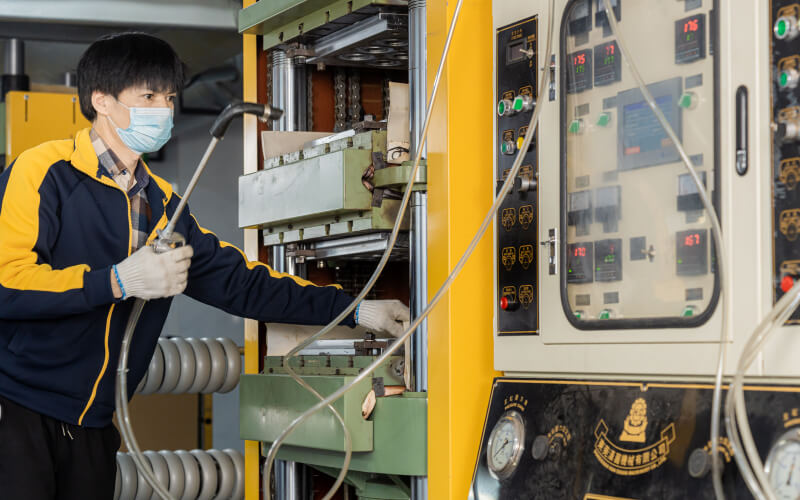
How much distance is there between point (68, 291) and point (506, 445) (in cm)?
99

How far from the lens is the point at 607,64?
178 cm

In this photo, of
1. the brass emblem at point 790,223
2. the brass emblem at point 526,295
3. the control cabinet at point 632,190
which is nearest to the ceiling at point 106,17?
the control cabinet at point 632,190

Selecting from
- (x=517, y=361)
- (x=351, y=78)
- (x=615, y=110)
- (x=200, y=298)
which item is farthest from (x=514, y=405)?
(x=351, y=78)

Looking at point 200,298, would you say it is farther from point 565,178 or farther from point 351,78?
point 565,178

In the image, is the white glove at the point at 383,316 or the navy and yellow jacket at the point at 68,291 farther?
the white glove at the point at 383,316

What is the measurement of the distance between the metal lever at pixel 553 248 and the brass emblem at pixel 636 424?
1.04 ft

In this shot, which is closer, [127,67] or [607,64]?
[607,64]

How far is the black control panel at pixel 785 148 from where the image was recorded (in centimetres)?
143

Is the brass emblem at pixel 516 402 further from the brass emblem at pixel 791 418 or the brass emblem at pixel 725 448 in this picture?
the brass emblem at pixel 791 418

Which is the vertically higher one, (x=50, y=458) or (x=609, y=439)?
(x=609, y=439)

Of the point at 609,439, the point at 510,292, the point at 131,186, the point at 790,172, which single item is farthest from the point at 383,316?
the point at 790,172

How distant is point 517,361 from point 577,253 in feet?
0.84

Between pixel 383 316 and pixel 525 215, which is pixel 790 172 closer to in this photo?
pixel 525 215

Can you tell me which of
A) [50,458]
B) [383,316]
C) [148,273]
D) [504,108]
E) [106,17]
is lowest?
[50,458]
